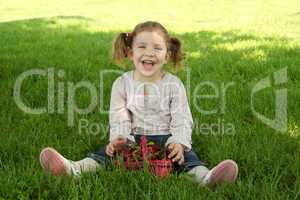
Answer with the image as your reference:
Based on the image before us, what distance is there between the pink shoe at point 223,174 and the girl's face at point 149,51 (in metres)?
1.19

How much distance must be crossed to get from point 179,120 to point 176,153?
1.53 feet

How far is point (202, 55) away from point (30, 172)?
17.7 ft

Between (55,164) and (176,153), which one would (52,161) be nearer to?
(55,164)

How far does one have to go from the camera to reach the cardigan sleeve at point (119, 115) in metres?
4.13

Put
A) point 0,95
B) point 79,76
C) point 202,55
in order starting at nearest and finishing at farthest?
point 0,95 < point 79,76 < point 202,55

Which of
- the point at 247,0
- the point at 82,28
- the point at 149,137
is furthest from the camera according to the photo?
the point at 247,0

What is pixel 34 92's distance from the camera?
596cm

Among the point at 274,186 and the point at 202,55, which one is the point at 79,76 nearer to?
the point at 202,55

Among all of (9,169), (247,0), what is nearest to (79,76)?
(9,169)

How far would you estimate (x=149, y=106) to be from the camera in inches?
170

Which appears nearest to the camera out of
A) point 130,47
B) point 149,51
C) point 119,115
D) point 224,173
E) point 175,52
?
point 224,173

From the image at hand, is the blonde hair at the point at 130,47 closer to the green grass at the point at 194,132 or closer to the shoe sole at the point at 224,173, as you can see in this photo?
the green grass at the point at 194,132

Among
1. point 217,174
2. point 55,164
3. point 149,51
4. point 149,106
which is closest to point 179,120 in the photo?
point 149,106

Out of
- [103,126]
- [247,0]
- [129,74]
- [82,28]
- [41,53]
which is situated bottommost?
[103,126]
